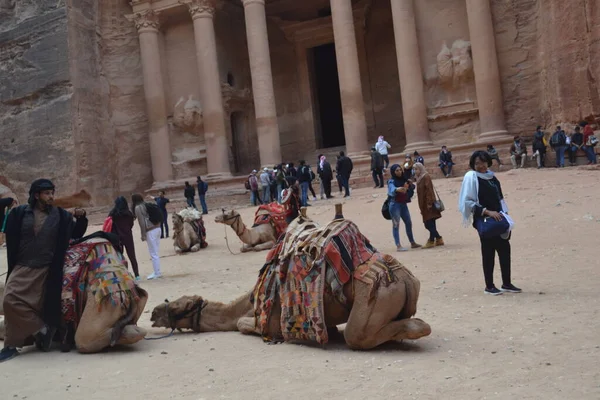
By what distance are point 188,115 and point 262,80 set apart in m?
4.13

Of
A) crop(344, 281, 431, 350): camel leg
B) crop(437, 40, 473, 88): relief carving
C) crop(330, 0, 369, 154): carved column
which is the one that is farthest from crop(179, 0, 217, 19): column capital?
crop(344, 281, 431, 350): camel leg

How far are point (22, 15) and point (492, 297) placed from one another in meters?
25.7

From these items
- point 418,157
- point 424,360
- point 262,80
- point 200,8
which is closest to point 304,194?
point 418,157

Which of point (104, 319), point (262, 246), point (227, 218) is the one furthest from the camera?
point (262, 246)

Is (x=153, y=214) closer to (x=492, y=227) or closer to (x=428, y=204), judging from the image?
(x=428, y=204)

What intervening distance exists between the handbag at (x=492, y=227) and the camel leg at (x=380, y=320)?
1.93 m

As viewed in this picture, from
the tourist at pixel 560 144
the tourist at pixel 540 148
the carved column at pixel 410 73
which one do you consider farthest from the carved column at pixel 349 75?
the tourist at pixel 560 144

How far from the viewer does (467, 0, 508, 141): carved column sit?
70.7ft

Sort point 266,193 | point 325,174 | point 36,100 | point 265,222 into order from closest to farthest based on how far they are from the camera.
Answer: point 265,222, point 325,174, point 266,193, point 36,100

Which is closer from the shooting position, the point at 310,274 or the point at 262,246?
the point at 310,274

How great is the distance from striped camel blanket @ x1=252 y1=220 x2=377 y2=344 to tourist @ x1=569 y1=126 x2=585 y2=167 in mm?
15105

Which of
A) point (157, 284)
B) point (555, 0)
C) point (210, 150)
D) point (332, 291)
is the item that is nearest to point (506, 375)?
point (332, 291)

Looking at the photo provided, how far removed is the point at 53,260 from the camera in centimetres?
548

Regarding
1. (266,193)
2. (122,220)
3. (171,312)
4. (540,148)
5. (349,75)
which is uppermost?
(349,75)
